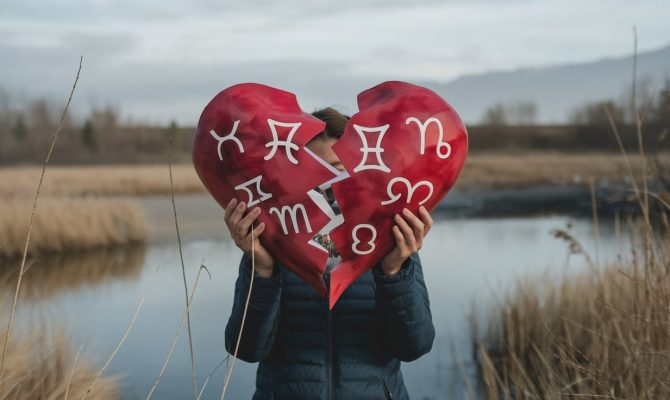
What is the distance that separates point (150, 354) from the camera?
563 cm

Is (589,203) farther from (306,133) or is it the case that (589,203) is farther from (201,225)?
(306,133)

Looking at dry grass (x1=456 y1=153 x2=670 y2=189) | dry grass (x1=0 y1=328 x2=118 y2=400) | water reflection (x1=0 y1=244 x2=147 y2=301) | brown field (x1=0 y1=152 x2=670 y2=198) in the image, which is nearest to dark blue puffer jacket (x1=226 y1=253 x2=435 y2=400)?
dry grass (x1=0 y1=328 x2=118 y2=400)

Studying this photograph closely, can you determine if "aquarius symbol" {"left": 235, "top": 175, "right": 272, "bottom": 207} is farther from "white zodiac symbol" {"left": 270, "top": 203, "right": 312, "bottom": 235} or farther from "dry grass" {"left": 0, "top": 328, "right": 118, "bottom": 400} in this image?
"dry grass" {"left": 0, "top": 328, "right": 118, "bottom": 400}

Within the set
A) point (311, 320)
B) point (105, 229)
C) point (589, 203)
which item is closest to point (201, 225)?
point (105, 229)

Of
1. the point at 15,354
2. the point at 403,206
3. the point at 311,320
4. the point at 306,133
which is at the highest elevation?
the point at 306,133

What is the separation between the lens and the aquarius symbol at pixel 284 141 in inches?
66.9

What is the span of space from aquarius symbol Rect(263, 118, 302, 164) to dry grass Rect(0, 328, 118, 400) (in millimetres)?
1935

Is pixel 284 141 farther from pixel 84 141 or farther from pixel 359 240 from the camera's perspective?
pixel 84 141

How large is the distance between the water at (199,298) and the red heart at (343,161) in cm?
44

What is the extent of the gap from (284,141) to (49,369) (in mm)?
2481

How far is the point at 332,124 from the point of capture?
1862 millimetres

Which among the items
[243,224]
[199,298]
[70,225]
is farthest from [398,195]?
[70,225]

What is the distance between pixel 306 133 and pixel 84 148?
47806 mm

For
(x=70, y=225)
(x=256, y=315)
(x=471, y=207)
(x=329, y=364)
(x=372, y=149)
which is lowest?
(x=471, y=207)
